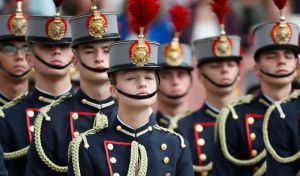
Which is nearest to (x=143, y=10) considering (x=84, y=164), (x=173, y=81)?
(x=84, y=164)

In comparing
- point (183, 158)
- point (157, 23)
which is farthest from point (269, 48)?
point (157, 23)

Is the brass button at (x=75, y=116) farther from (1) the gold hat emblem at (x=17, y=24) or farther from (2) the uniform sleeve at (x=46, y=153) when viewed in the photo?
(1) the gold hat emblem at (x=17, y=24)

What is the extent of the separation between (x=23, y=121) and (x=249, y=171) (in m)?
2.14

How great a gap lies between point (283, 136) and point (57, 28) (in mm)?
2174

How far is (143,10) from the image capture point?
8930 millimetres

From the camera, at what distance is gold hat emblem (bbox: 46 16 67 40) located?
34.0ft

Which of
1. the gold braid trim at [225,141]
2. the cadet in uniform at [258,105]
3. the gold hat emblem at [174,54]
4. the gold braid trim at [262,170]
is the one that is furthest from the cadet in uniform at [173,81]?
the gold braid trim at [262,170]

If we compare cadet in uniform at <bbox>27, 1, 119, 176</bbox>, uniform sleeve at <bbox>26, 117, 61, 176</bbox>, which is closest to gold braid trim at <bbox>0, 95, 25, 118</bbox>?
cadet in uniform at <bbox>27, 1, 119, 176</bbox>

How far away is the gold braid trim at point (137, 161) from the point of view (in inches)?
347

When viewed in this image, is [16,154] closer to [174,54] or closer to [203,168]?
[203,168]

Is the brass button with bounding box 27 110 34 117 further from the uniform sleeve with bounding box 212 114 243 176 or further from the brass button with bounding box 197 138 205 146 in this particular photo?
the brass button with bounding box 197 138 205 146

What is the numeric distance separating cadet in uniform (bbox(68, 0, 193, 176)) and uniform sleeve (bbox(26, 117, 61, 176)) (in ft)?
2.68

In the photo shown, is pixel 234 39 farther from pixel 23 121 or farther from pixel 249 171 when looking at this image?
pixel 23 121

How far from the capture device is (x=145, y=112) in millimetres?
8930
